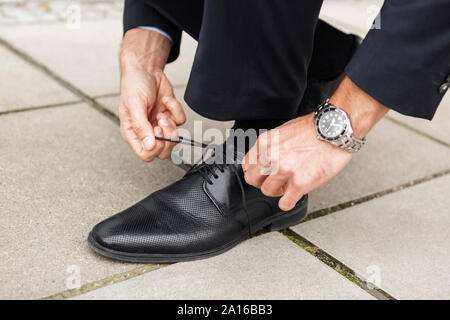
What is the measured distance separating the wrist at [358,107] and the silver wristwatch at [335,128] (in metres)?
0.01

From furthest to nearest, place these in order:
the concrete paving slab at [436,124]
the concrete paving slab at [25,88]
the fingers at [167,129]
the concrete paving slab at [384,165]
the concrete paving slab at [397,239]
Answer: the concrete paving slab at [436,124] < the concrete paving slab at [25,88] < the concrete paving slab at [384,165] < the fingers at [167,129] < the concrete paving slab at [397,239]

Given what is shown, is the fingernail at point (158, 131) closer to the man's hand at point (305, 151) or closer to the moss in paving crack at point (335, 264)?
the man's hand at point (305, 151)

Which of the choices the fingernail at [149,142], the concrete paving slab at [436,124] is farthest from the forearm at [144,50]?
the concrete paving slab at [436,124]

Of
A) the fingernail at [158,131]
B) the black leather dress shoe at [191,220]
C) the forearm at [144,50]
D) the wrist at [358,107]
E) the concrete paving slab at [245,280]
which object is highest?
the wrist at [358,107]

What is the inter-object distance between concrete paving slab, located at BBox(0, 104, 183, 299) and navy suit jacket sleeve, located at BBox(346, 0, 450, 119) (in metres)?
0.62

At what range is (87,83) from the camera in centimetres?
203

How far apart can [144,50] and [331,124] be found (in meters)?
0.60

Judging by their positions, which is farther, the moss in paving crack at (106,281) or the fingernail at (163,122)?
the fingernail at (163,122)

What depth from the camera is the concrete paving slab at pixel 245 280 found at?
3.29 feet

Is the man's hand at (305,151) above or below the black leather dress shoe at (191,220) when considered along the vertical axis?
above

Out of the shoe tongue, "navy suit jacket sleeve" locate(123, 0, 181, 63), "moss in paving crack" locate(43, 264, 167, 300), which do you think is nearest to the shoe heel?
the shoe tongue

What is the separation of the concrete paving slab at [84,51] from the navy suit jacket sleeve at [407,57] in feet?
4.14

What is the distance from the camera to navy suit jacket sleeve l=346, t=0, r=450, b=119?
888mm

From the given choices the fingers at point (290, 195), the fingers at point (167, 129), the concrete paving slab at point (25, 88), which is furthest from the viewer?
the concrete paving slab at point (25, 88)
